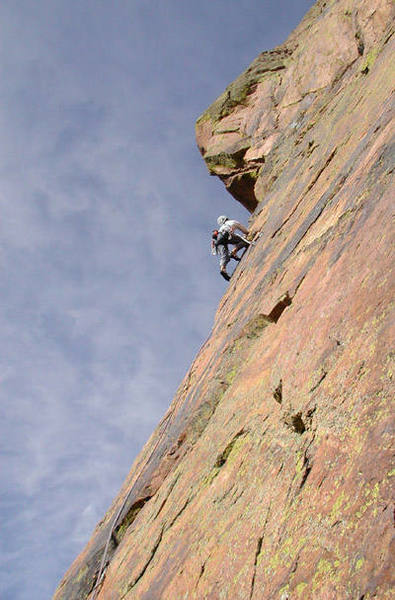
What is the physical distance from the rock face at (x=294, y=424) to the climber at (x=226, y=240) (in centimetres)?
232

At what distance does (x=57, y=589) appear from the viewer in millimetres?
10211

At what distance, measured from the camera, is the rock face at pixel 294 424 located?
136 inches

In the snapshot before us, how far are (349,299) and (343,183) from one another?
2.96 metres

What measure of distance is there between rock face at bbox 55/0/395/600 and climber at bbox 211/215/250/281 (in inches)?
91.5

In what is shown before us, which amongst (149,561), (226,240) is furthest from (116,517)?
(226,240)

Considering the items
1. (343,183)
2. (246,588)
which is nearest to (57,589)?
(246,588)

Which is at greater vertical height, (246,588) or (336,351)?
(336,351)

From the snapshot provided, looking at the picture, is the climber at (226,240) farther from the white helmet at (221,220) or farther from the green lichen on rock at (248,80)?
the green lichen on rock at (248,80)

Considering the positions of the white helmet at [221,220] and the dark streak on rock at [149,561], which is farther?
the white helmet at [221,220]

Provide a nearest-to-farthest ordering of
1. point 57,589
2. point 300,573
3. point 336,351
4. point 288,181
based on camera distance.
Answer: point 300,573 → point 336,351 → point 57,589 → point 288,181

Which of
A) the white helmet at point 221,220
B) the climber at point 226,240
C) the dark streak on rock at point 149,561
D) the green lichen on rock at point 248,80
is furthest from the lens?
the green lichen on rock at point 248,80

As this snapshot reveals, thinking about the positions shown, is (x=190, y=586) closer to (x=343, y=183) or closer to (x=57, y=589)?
(x=343, y=183)

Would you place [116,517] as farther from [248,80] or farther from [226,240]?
[248,80]

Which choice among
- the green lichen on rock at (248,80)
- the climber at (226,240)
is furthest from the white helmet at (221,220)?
the green lichen on rock at (248,80)
